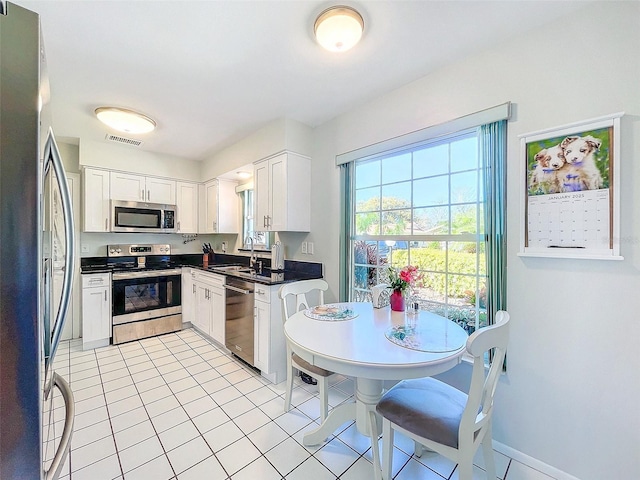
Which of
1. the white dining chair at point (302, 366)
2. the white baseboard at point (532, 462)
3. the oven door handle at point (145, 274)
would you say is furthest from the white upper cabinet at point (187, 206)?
the white baseboard at point (532, 462)

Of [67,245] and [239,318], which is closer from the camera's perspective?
[67,245]

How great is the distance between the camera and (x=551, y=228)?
1.54 meters

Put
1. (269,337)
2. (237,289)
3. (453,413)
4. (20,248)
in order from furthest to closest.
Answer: (237,289) → (269,337) → (453,413) → (20,248)

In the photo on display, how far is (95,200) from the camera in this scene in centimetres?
346

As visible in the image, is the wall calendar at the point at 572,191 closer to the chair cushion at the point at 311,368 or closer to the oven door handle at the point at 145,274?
the chair cushion at the point at 311,368

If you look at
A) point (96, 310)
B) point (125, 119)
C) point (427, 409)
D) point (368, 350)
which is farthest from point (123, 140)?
point (427, 409)

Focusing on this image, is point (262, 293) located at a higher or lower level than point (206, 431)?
higher

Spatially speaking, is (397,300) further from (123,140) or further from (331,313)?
(123,140)

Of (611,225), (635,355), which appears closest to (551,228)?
(611,225)

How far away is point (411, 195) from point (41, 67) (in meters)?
2.16

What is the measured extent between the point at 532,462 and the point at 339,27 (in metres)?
2.75

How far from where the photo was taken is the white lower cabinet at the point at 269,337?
2531 mm

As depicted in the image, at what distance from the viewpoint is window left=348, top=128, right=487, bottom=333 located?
192 cm

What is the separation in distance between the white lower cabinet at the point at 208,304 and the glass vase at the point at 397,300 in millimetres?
2016
